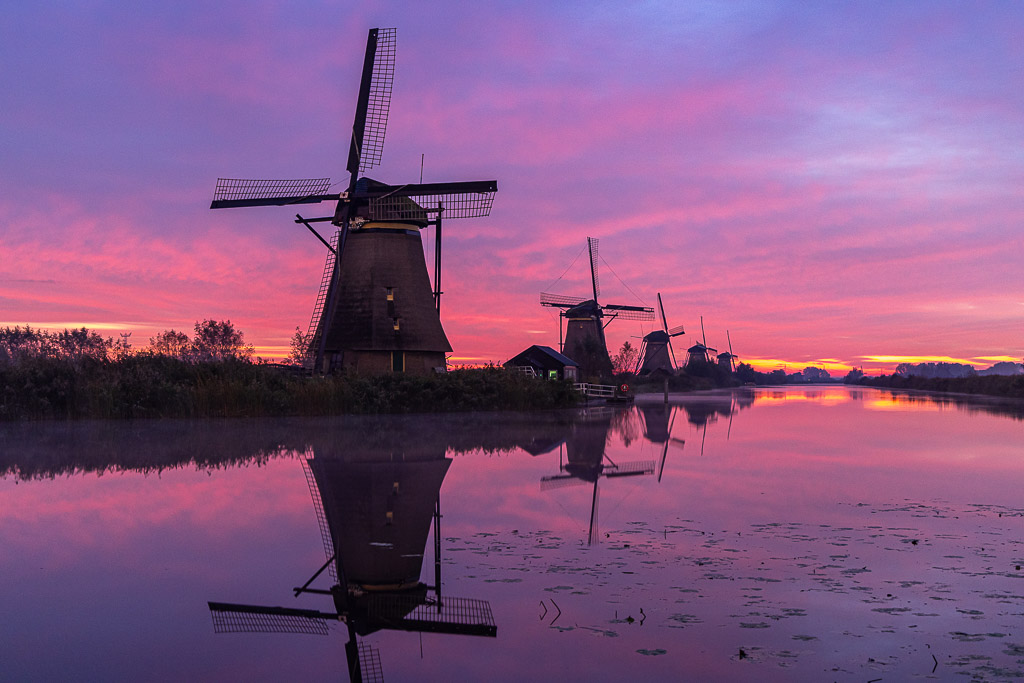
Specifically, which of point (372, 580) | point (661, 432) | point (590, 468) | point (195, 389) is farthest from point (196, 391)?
point (372, 580)

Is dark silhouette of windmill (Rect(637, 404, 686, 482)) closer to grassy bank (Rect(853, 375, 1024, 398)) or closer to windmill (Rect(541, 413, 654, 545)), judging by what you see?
windmill (Rect(541, 413, 654, 545))

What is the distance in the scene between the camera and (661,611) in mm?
6035

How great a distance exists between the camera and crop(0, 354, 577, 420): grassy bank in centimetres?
2475

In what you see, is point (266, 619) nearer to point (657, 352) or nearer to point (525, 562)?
point (525, 562)

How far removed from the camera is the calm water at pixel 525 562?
5.22 metres

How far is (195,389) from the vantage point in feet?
85.4

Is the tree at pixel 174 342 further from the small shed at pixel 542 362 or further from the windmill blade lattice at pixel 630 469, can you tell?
the windmill blade lattice at pixel 630 469

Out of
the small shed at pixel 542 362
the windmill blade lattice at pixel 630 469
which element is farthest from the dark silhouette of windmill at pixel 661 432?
the small shed at pixel 542 362

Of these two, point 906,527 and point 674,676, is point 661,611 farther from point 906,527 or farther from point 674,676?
point 906,527

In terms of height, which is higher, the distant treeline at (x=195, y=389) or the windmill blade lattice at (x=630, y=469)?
the distant treeline at (x=195, y=389)

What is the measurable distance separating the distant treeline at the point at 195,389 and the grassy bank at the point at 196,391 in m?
0.03

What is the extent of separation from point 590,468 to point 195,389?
52.0ft

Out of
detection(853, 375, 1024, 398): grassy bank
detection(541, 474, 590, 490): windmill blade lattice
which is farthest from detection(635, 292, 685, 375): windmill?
detection(541, 474, 590, 490): windmill blade lattice

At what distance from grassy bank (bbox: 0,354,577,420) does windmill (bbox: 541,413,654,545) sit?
9.55 m
